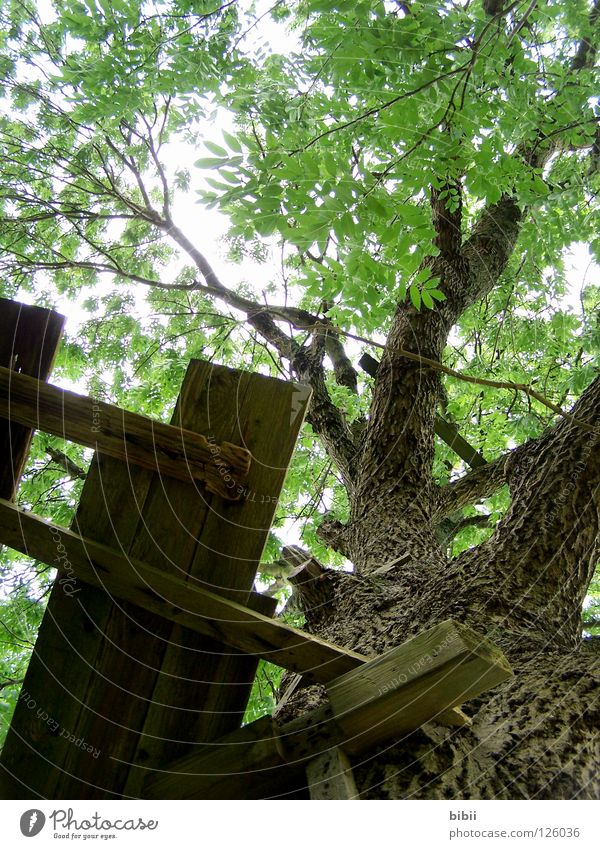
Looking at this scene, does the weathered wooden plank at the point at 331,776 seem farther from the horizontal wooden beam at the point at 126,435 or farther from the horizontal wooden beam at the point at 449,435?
the horizontal wooden beam at the point at 449,435

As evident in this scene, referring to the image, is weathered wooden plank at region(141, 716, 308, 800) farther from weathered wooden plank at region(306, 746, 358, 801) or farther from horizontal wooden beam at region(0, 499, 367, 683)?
horizontal wooden beam at region(0, 499, 367, 683)

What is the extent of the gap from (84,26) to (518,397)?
3.93 meters

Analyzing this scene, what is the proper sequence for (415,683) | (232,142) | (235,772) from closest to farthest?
(415,683), (235,772), (232,142)

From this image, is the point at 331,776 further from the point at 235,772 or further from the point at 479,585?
the point at 479,585

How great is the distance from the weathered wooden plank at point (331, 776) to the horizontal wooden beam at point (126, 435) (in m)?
0.75

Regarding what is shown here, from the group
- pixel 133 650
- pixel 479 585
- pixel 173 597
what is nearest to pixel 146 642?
pixel 133 650

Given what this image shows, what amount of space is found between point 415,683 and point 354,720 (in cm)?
21

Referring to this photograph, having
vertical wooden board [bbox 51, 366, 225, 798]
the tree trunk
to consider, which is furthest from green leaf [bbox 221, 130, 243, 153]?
the tree trunk

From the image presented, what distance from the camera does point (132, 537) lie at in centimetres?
182

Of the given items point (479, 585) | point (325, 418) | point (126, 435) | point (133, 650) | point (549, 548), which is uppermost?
point (325, 418)

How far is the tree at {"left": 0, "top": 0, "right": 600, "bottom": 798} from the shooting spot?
1.87 metres

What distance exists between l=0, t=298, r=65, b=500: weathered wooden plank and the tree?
0.71m

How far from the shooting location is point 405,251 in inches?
94.3

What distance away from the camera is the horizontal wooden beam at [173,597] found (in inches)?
64.3
